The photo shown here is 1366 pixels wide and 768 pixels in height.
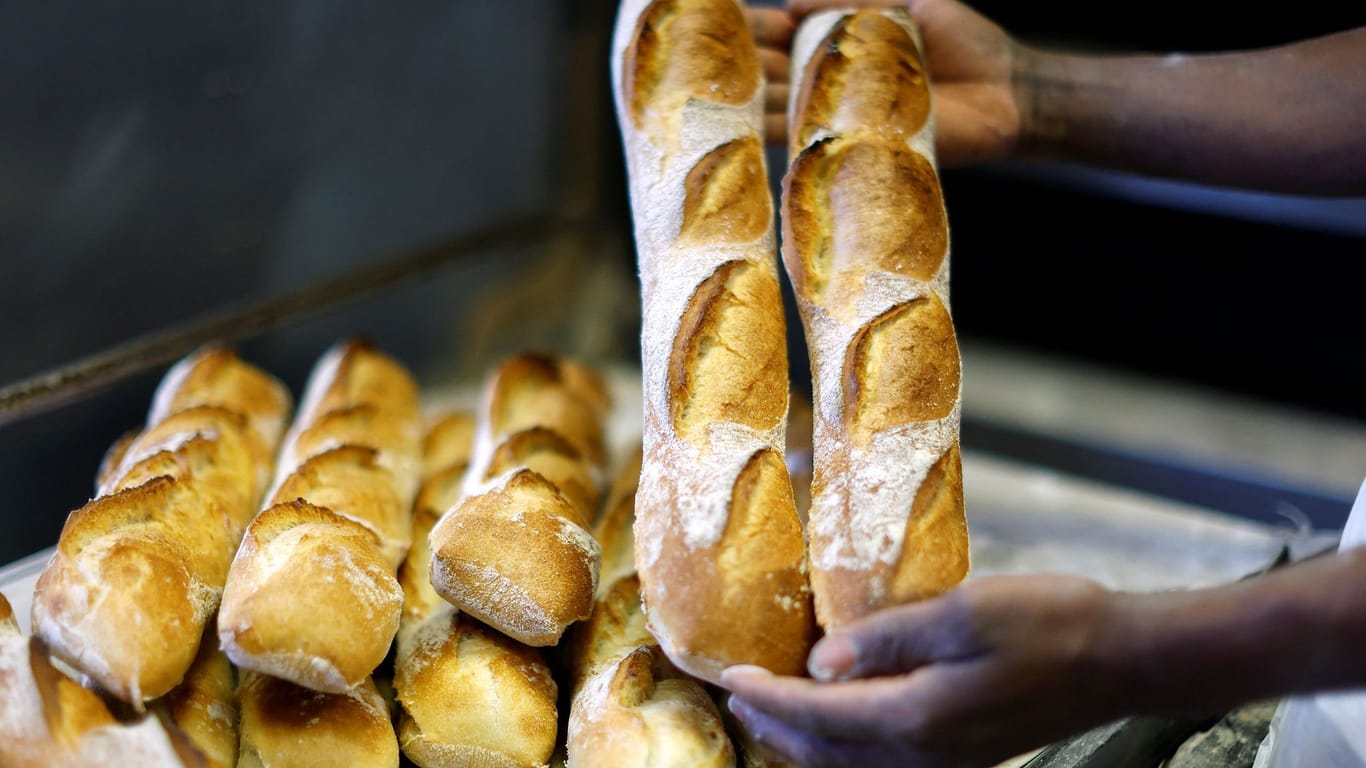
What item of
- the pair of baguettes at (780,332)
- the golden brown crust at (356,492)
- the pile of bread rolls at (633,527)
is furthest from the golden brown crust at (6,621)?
the pair of baguettes at (780,332)

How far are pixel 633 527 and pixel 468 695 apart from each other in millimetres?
252

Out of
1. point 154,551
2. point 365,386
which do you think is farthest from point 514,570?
point 365,386

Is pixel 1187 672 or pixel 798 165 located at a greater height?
pixel 798 165

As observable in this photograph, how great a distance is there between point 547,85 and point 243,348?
938 millimetres

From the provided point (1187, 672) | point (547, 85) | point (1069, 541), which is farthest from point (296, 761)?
point (547, 85)

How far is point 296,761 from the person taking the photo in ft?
3.49

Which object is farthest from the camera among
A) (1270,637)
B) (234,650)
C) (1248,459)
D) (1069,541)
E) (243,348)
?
(1248,459)

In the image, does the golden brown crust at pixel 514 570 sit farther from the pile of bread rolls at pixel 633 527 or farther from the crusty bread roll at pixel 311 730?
the crusty bread roll at pixel 311 730

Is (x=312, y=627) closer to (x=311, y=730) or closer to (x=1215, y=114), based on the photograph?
(x=311, y=730)

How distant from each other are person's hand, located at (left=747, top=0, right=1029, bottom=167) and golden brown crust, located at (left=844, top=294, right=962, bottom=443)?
19.9 inches

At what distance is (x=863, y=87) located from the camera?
1395mm

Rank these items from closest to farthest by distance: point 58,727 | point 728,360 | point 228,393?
point 58,727 → point 728,360 → point 228,393

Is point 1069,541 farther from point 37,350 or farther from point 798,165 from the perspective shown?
point 37,350

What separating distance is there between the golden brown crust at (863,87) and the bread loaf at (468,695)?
2.37 feet
